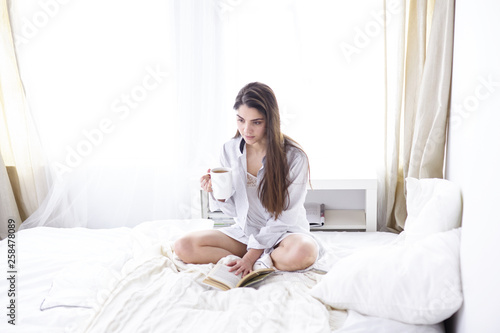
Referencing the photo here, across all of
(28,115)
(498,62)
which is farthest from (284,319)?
(28,115)

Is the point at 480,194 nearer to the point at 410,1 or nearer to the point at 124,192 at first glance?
the point at 410,1

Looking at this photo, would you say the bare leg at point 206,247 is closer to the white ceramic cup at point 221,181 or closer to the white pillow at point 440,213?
the white ceramic cup at point 221,181

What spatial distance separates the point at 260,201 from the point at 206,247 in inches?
12.6

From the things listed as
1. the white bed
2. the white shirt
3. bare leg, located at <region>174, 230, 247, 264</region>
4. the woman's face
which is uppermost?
the woman's face

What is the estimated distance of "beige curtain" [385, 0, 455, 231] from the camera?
2123 millimetres

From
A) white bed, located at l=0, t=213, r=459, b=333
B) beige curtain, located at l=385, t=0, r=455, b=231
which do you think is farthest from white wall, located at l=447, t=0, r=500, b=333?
beige curtain, located at l=385, t=0, r=455, b=231

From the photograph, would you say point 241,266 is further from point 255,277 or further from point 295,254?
point 295,254

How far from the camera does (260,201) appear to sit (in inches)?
78.1

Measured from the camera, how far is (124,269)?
1760mm

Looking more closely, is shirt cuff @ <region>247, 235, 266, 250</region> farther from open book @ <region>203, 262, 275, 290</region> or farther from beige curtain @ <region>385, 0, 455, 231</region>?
beige curtain @ <region>385, 0, 455, 231</region>

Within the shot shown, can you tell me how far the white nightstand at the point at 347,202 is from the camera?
2439mm

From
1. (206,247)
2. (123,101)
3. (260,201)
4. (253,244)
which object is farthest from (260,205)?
(123,101)

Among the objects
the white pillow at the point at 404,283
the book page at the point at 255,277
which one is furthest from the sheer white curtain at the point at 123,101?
the white pillow at the point at 404,283

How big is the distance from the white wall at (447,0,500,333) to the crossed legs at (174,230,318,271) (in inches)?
24.0
